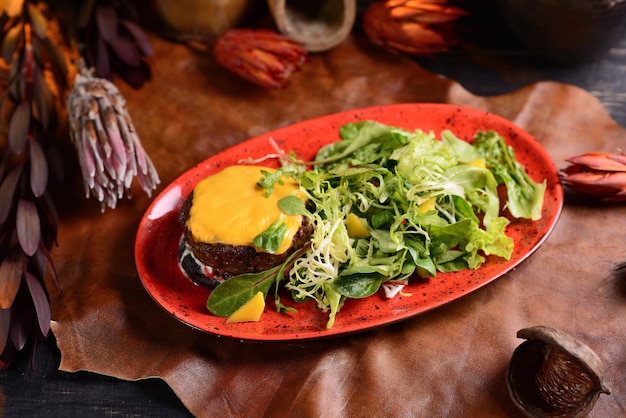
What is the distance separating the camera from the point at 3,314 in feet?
8.50

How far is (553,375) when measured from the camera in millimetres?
2232

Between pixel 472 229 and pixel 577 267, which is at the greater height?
pixel 472 229

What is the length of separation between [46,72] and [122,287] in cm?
151

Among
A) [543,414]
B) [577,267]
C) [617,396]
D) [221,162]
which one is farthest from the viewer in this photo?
[221,162]

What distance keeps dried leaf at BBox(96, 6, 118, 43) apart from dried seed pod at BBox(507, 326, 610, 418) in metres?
2.58

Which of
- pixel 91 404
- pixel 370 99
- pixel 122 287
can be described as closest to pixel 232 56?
pixel 370 99

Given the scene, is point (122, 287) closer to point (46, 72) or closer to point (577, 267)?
point (46, 72)

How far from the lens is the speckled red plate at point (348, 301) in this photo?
2.46 meters

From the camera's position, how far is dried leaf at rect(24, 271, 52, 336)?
103 inches

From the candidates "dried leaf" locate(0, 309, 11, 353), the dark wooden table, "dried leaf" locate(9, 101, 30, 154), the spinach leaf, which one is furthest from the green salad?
"dried leaf" locate(9, 101, 30, 154)

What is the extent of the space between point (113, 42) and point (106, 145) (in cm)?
87

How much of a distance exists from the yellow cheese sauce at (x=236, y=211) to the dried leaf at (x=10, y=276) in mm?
709

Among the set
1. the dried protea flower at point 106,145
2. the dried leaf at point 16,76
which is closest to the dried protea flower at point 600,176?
the dried protea flower at point 106,145

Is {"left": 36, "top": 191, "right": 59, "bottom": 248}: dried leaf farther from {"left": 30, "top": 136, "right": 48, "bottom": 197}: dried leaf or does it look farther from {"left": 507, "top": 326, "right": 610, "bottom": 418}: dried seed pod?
{"left": 507, "top": 326, "right": 610, "bottom": 418}: dried seed pod
